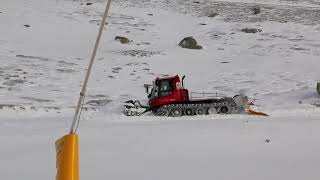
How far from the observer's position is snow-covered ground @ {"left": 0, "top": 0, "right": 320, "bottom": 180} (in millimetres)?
6855

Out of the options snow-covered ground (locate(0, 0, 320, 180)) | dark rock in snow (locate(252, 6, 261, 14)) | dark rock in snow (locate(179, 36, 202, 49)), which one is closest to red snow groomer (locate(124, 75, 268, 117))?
snow-covered ground (locate(0, 0, 320, 180))

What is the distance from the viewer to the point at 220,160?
6.82m

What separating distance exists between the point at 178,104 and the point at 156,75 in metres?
10.3

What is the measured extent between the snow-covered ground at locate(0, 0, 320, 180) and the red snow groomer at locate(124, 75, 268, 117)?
2.41 feet

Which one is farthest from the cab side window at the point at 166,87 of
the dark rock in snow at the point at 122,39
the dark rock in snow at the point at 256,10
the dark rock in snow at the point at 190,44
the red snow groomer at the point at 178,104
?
the dark rock in snow at the point at 256,10

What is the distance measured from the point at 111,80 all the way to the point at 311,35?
65.2ft

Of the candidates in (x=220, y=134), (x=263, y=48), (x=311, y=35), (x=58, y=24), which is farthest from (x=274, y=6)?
(x=220, y=134)

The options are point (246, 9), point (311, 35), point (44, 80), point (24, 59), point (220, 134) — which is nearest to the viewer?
point (220, 134)

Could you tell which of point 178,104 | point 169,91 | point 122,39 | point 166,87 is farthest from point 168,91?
point 122,39

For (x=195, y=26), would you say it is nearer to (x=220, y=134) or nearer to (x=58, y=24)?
(x=58, y=24)

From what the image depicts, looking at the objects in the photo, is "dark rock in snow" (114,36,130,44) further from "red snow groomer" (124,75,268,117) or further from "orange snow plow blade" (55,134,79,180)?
"orange snow plow blade" (55,134,79,180)

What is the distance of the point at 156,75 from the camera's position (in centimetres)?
2675

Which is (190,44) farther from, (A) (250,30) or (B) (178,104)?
(B) (178,104)

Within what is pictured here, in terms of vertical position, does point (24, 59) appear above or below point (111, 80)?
above
